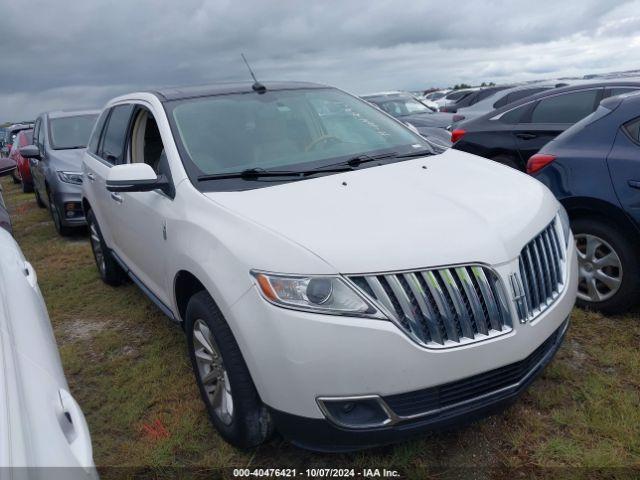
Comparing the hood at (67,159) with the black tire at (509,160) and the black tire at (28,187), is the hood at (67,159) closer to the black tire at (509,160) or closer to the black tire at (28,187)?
the black tire at (509,160)

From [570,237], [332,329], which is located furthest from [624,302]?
[332,329]

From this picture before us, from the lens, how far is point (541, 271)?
244 cm

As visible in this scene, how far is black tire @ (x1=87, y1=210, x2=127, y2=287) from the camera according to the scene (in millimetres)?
4914

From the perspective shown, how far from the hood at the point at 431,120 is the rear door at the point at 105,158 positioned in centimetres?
707

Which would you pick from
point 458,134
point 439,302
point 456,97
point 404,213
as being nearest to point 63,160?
point 458,134

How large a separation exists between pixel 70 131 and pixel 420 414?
7879 mm

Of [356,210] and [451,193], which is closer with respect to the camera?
[356,210]

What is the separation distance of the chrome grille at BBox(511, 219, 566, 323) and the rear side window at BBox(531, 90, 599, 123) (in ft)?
13.0

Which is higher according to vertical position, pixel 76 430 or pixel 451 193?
A: pixel 451 193

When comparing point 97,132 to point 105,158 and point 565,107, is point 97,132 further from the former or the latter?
point 565,107

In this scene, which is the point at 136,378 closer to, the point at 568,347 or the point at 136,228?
the point at 136,228

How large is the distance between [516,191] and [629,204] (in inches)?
46.0

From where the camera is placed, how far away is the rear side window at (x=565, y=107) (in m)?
6.06

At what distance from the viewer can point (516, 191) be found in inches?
108
